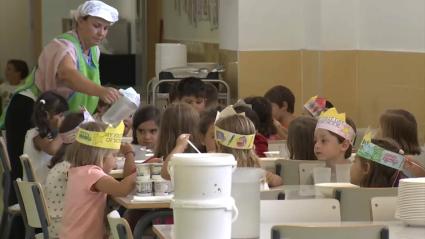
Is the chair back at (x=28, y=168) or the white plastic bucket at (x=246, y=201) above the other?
the white plastic bucket at (x=246, y=201)

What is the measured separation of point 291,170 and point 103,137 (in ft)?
4.33

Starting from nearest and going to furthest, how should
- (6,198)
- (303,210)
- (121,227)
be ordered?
(121,227) → (303,210) → (6,198)

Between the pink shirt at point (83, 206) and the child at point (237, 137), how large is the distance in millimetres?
1040

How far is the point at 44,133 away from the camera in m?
7.25

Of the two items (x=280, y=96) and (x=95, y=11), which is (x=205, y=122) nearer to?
(x=95, y=11)

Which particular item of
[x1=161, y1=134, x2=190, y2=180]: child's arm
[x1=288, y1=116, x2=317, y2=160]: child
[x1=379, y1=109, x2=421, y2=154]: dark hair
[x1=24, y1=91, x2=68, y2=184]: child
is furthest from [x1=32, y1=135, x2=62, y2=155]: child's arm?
[x1=379, y1=109, x2=421, y2=154]: dark hair

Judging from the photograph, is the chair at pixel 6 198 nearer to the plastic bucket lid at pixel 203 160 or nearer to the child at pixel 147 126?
the child at pixel 147 126

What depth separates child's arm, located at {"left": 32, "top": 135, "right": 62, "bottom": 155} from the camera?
7.27 m

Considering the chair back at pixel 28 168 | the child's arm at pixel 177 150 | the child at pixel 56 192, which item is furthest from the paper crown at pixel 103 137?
the chair back at pixel 28 168

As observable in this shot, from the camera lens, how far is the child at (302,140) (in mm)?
6996

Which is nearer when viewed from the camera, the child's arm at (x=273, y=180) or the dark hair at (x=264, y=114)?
the child's arm at (x=273, y=180)

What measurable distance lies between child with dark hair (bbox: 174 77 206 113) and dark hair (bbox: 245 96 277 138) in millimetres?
381

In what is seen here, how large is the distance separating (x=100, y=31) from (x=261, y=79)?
10.1ft

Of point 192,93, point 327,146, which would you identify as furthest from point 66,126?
point 192,93
